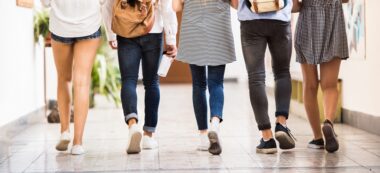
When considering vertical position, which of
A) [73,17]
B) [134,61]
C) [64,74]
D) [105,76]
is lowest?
[105,76]

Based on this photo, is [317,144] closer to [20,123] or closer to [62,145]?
[62,145]

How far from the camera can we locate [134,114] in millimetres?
4613

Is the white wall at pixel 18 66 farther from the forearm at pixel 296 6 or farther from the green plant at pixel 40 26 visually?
the forearm at pixel 296 6

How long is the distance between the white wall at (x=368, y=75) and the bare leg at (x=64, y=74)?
2.38 m

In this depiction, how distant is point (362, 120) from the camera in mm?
5863

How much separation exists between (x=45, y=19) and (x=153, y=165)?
3.66 m

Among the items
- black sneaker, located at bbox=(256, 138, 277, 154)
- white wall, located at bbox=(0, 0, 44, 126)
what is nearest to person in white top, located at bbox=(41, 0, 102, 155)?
white wall, located at bbox=(0, 0, 44, 126)

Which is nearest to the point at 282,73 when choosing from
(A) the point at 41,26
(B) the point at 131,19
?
(B) the point at 131,19

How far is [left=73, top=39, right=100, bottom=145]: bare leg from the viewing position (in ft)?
15.0

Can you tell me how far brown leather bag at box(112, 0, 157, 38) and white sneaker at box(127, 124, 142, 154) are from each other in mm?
602

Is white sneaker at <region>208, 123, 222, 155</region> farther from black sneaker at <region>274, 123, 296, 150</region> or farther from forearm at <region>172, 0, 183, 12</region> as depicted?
forearm at <region>172, 0, 183, 12</region>

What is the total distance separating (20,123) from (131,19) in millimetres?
2058

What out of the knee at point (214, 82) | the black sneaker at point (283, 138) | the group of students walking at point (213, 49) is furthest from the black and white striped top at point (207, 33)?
the black sneaker at point (283, 138)

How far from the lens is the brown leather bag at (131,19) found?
4.48 m
